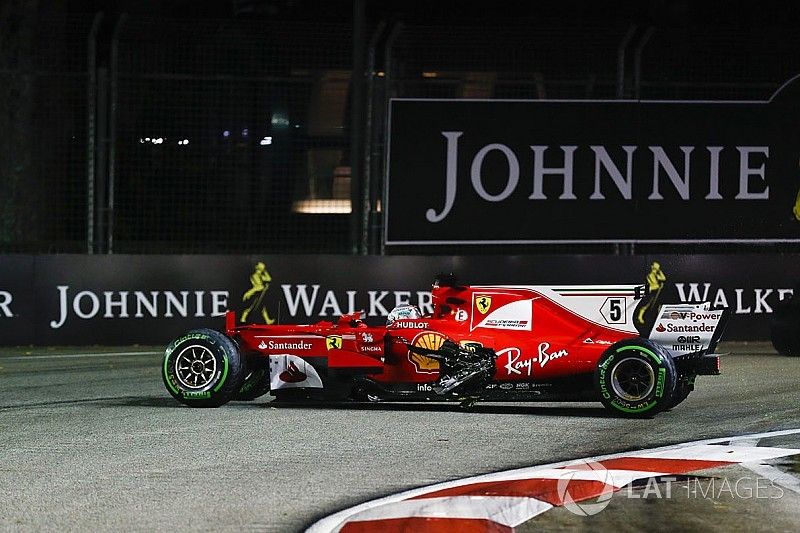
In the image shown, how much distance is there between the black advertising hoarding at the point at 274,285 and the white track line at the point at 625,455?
27.2 ft

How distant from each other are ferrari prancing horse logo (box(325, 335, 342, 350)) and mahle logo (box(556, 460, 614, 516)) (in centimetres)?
301

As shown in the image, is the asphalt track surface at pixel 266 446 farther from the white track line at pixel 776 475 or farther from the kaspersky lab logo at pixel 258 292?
the kaspersky lab logo at pixel 258 292

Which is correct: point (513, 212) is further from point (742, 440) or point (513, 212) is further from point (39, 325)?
point (742, 440)

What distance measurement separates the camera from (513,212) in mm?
17828

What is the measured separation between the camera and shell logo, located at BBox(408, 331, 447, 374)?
1012cm

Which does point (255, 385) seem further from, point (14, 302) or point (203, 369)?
point (14, 302)

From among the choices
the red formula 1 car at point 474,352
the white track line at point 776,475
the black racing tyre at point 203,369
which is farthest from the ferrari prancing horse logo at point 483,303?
the white track line at point 776,475

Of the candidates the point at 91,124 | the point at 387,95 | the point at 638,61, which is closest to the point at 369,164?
the point at 387,95

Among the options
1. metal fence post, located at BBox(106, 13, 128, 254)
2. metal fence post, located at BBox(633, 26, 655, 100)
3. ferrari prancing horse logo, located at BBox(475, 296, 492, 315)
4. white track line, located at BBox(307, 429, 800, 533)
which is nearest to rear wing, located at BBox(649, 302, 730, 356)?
white track line, located at BBox(307, 429, 800, 533)

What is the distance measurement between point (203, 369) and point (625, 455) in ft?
12.3

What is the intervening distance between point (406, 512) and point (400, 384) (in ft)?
13.0

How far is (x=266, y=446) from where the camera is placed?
Answer: 27.3ft

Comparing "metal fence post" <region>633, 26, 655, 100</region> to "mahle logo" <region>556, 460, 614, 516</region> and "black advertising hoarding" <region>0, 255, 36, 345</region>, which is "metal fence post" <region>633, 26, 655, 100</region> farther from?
"mahle logo" <region>556, 460, 614, 516</region>

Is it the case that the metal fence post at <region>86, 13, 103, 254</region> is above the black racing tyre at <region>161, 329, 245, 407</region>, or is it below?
above
